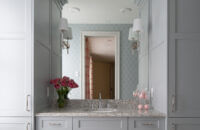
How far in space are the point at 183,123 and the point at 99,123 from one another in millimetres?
896

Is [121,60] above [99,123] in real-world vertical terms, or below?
above

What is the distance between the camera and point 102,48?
2.53 m

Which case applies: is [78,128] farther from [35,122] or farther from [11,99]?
[11,99]

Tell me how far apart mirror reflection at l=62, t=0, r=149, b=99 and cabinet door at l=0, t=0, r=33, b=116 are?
0.72m

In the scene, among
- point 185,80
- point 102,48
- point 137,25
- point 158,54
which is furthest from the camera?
point 102,48

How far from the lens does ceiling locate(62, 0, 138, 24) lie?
253cm

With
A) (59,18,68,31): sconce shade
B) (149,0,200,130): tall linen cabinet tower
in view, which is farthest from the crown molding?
(149,0,200,130): tall linen cabinet tower

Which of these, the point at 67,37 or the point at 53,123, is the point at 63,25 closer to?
the point at 67,37

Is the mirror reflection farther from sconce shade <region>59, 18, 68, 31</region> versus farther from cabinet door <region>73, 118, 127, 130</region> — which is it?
cabinet door <region>73, 118, 127, 130</region>

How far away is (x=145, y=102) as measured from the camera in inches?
94.9

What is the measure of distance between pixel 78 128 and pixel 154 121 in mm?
846

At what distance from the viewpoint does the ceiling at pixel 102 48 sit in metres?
2.52

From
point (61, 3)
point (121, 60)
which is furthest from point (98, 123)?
point (61, 3)

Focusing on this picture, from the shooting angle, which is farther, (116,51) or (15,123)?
(116,51)
